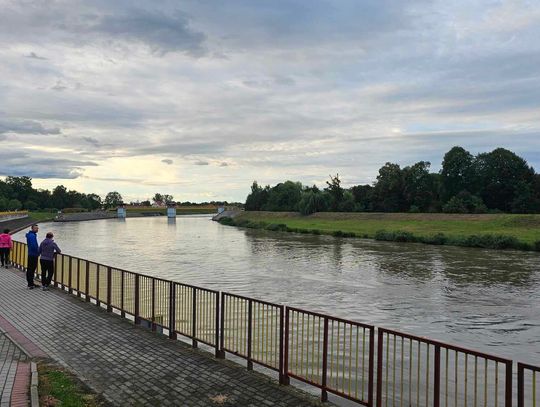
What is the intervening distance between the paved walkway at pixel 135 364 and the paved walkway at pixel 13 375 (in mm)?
481

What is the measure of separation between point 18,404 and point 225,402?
8.04 ft

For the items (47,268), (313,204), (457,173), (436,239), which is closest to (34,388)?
(47,268)

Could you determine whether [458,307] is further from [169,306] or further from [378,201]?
[378,201]

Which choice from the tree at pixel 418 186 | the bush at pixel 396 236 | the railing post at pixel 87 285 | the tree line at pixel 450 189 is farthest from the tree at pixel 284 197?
the railing post at pixel 87 285

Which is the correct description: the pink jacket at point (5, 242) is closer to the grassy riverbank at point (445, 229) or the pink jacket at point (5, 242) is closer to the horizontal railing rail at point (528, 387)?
the horizontal railing rail at point (528, 387)

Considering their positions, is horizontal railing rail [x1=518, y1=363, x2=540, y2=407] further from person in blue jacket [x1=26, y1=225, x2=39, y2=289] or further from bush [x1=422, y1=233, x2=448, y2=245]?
bush [x1=422, y1=233, x2=448, y2=245]

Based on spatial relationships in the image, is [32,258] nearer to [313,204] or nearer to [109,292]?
[109,292]

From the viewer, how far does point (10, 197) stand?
164000mm

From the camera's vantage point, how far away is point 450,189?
89.4m

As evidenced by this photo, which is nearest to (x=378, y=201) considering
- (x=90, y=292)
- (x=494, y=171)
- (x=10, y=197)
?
(x=494, y=171)

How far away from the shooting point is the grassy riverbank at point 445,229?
4272 centimetres

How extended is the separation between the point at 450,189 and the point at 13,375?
8970 centimetres

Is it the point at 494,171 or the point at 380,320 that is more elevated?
the point at 494,171

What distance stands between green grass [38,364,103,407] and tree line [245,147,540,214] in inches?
2967
